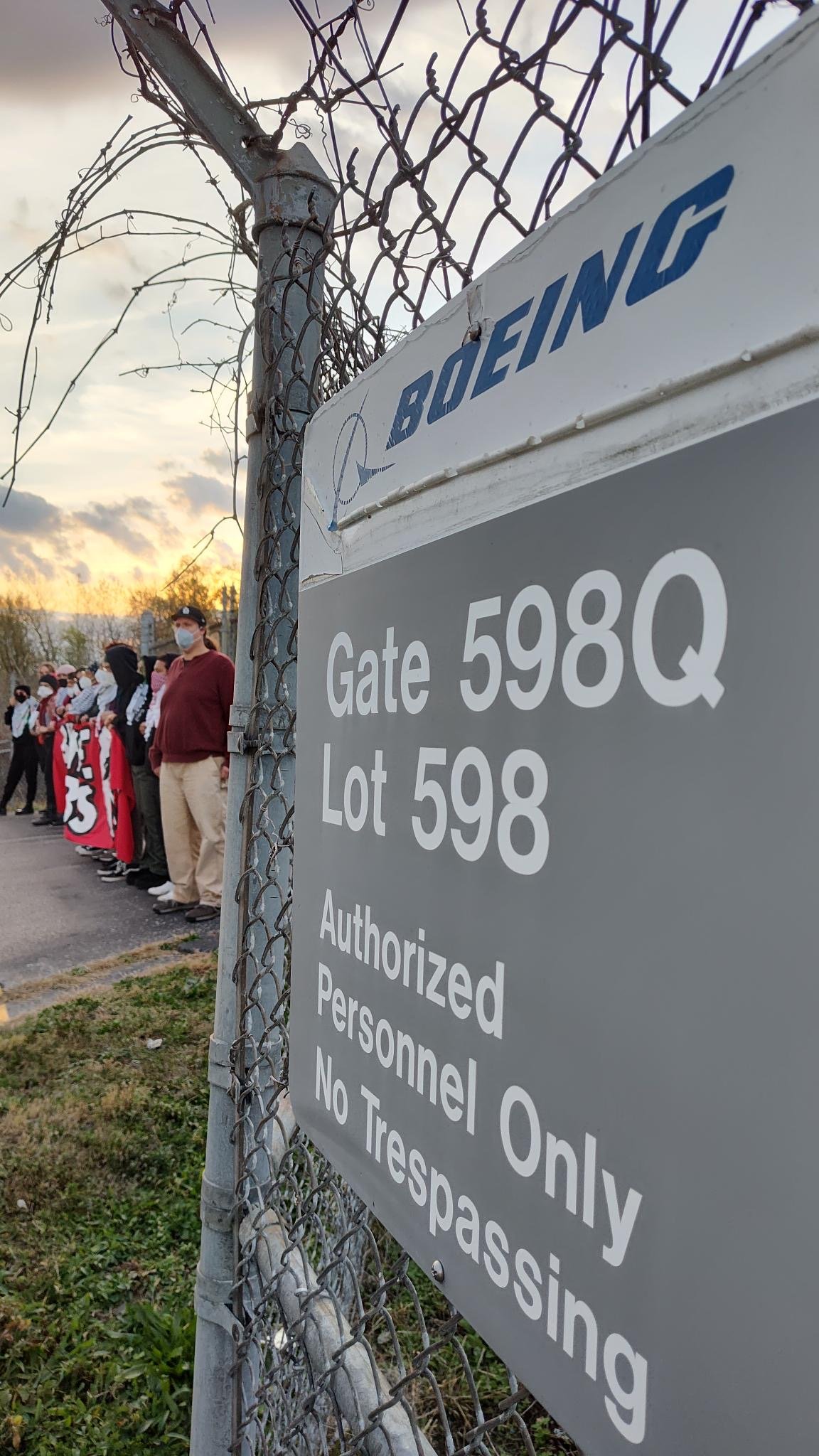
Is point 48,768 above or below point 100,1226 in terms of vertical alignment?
above

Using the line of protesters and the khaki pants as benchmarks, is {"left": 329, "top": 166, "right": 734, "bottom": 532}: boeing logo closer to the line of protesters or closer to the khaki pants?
the line of protesters

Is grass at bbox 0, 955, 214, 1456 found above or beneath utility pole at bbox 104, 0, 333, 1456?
beneath

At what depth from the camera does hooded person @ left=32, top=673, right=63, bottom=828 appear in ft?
40.7

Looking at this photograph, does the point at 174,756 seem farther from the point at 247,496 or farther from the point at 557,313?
the point at 557,313

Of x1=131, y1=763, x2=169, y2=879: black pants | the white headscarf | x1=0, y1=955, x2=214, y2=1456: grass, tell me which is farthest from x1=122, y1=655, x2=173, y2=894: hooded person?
the white headscarf

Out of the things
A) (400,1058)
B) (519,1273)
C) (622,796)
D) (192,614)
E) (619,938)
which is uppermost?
(192,614)

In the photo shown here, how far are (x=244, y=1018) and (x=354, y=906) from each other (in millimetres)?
616

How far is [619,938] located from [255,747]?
3.59 feet

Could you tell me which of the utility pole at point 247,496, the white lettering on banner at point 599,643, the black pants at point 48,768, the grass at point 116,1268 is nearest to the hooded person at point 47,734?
the black pants at point 48,768

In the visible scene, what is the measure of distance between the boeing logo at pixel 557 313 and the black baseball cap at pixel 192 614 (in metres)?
5.56

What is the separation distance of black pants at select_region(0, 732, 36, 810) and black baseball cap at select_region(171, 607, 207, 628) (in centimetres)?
753

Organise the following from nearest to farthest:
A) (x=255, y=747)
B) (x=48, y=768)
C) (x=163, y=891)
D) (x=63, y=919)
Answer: (x=255, y=747) < (x=63, y=919) < (x=163, y=891) < (x=48, y=768)

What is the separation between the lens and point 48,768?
1296 cm

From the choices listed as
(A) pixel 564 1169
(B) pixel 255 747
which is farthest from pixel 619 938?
(B) pixel 255 747
